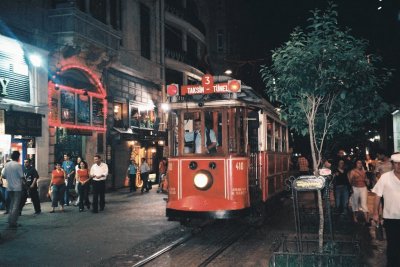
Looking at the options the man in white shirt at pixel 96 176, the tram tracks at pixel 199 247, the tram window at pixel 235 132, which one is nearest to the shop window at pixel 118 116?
the man in white shirt at pixel 96 176

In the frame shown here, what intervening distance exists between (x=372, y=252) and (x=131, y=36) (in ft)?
60.3

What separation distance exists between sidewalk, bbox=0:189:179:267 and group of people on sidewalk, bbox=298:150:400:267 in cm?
454

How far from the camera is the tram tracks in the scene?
7100mm

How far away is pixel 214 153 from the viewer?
30.1ft

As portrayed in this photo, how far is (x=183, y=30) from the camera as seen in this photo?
1190 inches

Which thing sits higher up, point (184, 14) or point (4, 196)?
point (184, 14)

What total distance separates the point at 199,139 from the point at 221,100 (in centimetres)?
100

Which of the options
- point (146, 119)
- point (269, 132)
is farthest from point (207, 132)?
point (146, 119)

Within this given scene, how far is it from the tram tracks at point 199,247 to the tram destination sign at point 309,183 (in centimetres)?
206

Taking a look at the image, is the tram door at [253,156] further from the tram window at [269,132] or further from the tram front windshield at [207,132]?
the tram window at [269,132]

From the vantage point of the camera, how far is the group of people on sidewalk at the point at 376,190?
5.45 metres

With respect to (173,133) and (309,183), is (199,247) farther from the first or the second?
(309,183)

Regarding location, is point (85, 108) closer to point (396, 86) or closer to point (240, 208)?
point (240, 208)

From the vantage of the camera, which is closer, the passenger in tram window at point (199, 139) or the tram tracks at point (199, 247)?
the tram tracks at point (199, 247)
